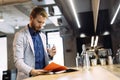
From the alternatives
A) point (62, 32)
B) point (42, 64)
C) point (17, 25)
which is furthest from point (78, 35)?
point (17, 25)

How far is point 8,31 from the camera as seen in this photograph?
9.05 m

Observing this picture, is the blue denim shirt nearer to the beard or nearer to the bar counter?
the beard

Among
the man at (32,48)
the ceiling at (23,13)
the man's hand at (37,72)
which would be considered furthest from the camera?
the ceiling at (23,13)

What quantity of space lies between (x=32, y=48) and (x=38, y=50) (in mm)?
89

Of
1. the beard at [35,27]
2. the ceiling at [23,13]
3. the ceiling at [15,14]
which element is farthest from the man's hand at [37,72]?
the ceiling at [15,14]

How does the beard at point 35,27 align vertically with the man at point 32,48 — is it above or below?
above

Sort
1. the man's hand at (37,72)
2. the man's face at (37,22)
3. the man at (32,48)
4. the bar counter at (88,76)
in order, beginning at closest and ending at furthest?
1. the bar counter at (88,76)
2. the man's hand at (37,72)
3. the man at (32,48)
4. the man's face at (37,22)

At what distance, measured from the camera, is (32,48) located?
1.87m

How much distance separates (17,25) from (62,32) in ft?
13.8

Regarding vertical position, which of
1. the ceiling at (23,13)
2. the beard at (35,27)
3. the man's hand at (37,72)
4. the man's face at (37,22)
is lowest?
the man's hand at (37,72)

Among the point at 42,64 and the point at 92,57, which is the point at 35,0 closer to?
the point at 42,64

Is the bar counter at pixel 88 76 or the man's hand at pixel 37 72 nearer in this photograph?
the bar counter at pixel 88 76

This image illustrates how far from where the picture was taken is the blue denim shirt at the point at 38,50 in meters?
1.92

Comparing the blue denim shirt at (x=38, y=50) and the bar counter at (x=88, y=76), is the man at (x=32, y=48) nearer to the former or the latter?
the blue denim shirt at (x=38, y=50)
